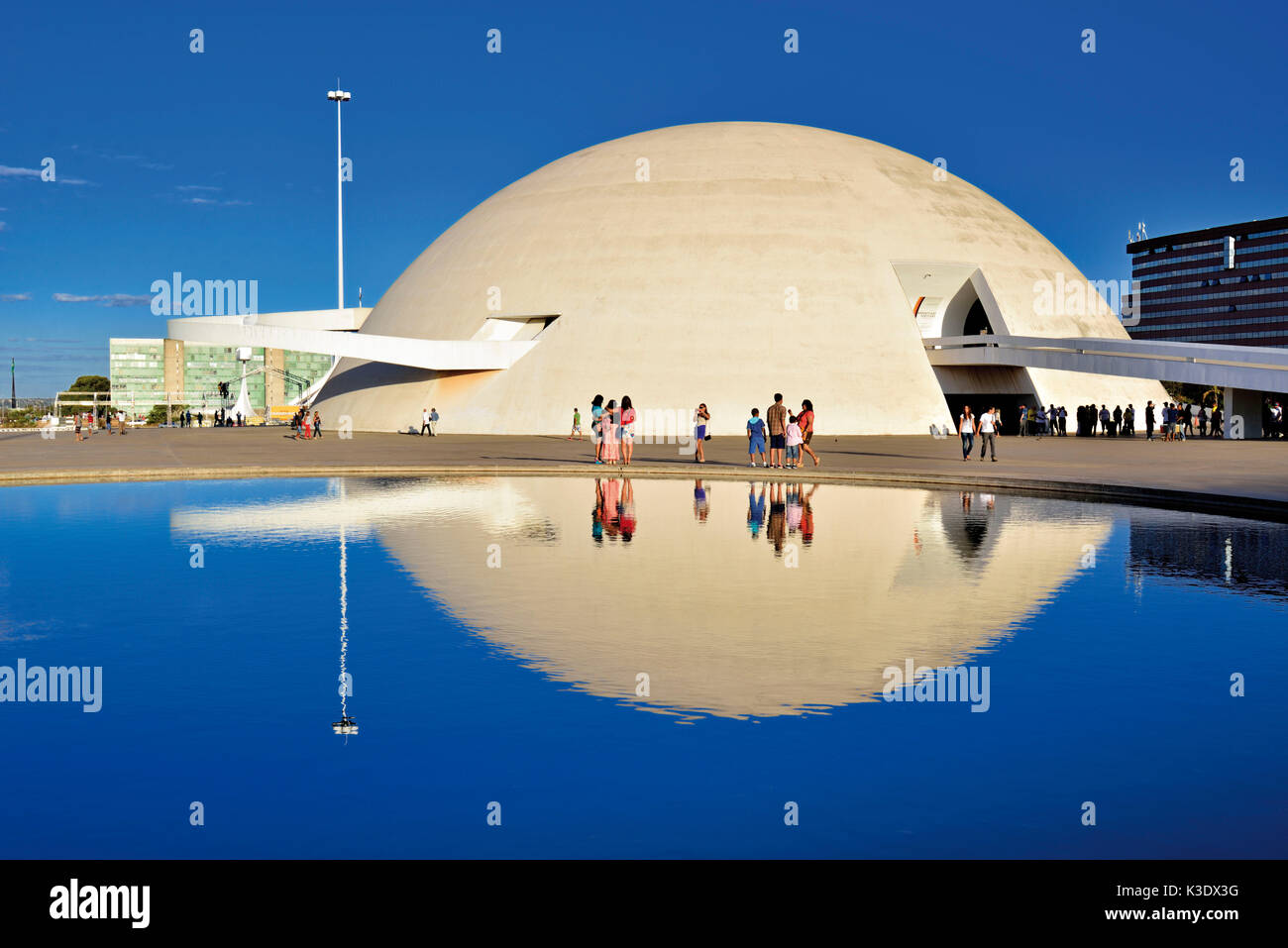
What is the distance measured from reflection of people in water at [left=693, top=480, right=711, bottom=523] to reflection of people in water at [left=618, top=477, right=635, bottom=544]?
0.93m

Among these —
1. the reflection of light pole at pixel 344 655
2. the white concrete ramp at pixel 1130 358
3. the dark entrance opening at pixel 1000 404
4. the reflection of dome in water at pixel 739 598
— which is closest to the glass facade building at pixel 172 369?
the dark entrance opening at pixel 1000 404

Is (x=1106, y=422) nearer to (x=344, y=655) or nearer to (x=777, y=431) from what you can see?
(x=777, y=431)

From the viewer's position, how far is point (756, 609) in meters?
9.84

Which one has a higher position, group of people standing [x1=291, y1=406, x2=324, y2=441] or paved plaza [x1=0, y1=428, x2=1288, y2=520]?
group of people standing [x1=291, y1=406, x2=324, y2=441]

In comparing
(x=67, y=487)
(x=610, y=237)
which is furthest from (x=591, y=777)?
(x=610, y=237)

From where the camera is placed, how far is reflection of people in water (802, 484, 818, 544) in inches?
582

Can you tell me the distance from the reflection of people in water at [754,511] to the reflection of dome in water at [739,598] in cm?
19

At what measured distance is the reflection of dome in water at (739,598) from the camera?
25.0 feet

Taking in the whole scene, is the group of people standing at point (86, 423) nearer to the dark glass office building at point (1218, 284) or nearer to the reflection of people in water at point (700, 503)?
the reflection of people in water at point (700, 503)

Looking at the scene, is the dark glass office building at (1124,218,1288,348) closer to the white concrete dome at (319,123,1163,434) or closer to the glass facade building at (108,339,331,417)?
the white concrete dome at (319,123,1163,434)

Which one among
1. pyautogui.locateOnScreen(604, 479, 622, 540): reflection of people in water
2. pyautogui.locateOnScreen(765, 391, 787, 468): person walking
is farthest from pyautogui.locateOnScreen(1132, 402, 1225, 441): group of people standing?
pyautogui.locateOnScreen(604, 479, 622, 540): reflection of people in water

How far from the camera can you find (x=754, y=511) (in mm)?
18016
